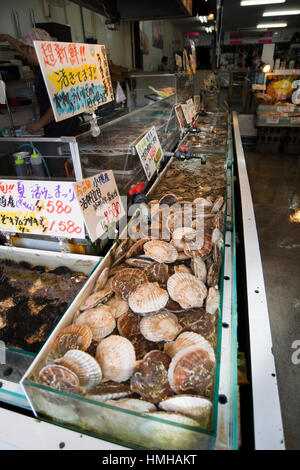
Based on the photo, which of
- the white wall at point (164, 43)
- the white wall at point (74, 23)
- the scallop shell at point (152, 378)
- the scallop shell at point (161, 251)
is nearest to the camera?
the scallop shell at point (152, 378)

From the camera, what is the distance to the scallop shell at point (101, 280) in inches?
49.6

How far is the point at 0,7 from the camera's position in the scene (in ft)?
13.9

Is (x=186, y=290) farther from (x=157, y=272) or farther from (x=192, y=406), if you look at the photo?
(x=192, y=406)

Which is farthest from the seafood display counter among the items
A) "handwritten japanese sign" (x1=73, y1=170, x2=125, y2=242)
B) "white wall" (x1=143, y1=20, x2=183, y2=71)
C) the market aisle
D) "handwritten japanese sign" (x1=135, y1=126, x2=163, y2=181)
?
"white wall" (x1=143, y1=20, x2=183, y2=71)

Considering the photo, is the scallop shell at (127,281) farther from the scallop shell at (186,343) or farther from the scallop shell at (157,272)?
the scallop shell at (186,343)

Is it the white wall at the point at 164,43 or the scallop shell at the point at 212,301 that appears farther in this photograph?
the white wall at the point at 164,43

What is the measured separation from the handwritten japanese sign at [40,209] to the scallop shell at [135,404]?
775 mm

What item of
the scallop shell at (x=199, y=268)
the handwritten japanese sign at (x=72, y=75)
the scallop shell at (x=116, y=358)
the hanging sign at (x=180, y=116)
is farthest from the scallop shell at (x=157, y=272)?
the hanging sign at (x=180, y=116)

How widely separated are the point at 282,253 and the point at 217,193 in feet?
5.77

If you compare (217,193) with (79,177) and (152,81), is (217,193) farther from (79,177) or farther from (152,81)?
(152,81)

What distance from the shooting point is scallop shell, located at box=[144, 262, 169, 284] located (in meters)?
1.30

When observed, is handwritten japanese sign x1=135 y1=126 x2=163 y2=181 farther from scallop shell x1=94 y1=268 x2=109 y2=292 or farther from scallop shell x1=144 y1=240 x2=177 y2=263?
scallop shell x1=94 y1=268 x2=109 y2=292

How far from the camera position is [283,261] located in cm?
331
